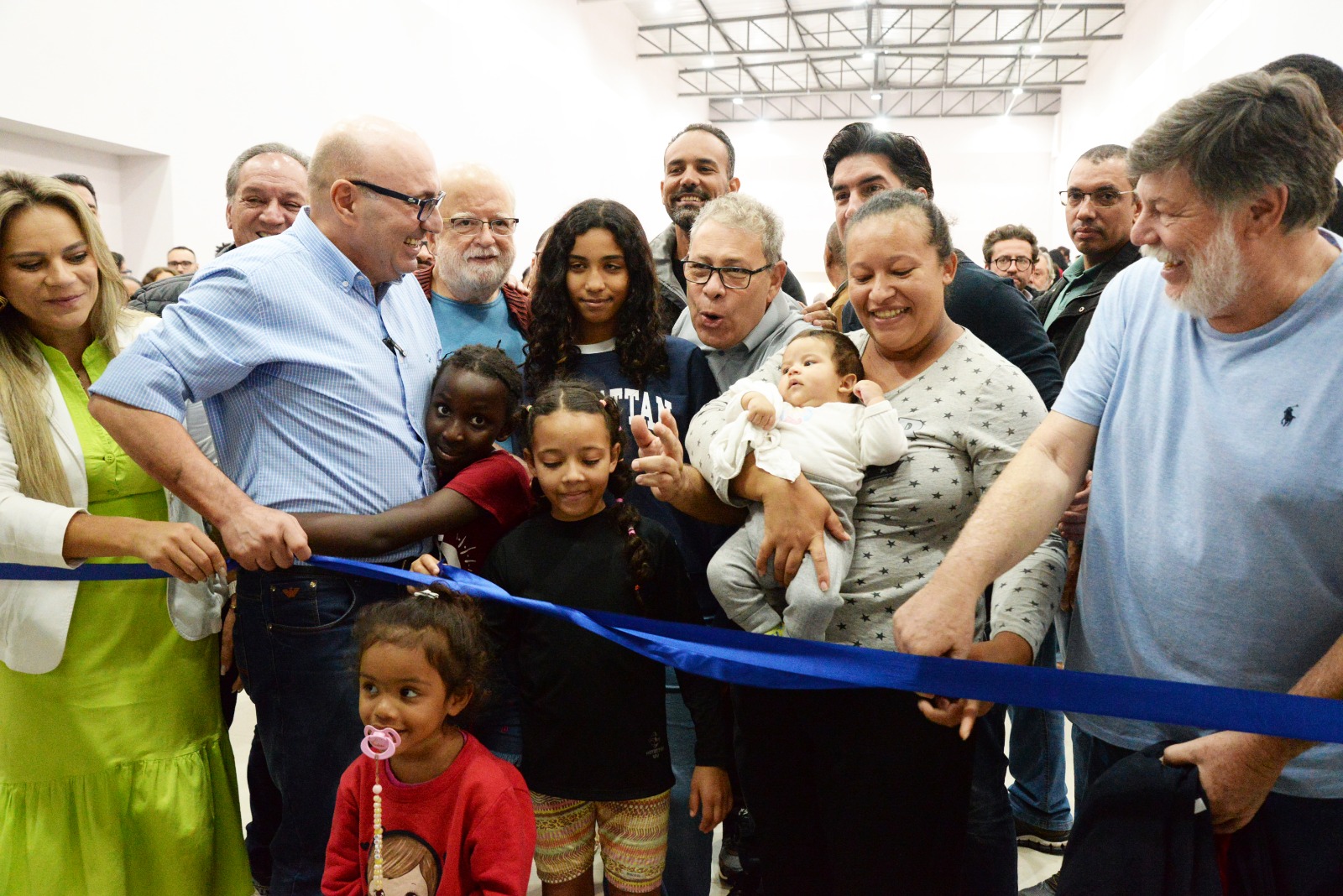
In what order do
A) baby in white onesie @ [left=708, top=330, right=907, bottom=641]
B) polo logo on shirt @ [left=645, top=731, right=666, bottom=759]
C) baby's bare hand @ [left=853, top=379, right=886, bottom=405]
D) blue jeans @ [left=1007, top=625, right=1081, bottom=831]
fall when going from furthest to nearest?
blue jeans @ [left=1007, top=625, right=1081, bottom=831]
polo logo on shirt @ [left=645, top=731, right=666, bottom=759]
baby's bare hand @ [left=853, top=379, right=886, bottom=405]
baby in white onesie @ [left=708, top=330, right=907, bottom=641]

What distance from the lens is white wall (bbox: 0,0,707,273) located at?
759 cm

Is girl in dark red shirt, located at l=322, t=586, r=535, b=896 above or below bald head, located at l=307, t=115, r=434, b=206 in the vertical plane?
below

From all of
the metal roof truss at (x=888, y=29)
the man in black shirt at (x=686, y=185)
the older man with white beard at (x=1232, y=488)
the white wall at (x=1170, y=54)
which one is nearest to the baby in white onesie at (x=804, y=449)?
the older man with white beard at (x=1232, y=488)

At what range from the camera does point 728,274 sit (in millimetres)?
2473

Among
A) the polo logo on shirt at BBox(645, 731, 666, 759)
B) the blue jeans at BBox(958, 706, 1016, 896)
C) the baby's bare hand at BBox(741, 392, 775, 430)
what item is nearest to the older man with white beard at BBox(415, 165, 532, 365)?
the baby's bare hand at BBox(741, 392, 775, 430)

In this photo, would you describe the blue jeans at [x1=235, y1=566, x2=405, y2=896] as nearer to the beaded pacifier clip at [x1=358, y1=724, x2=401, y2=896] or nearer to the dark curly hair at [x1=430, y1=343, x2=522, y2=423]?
the beaded pacifier clip at [x1=358, y1=724, x2=401, y2=896]

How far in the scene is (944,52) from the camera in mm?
18344

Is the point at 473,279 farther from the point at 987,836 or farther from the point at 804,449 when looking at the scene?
the point at 987,836

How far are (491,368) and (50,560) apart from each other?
1.16m

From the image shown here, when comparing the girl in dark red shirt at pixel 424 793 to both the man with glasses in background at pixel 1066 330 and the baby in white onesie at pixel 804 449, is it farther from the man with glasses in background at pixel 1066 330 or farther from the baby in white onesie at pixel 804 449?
the man with glasses in background at pixel 1066 330

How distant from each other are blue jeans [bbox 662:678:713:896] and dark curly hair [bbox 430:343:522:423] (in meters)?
0.89

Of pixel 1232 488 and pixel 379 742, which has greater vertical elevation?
pixel 1232 488

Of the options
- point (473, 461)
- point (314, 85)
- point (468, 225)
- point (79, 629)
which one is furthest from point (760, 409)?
point (314, 85)

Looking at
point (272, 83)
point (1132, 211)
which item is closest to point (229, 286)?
point (1132, 211)
